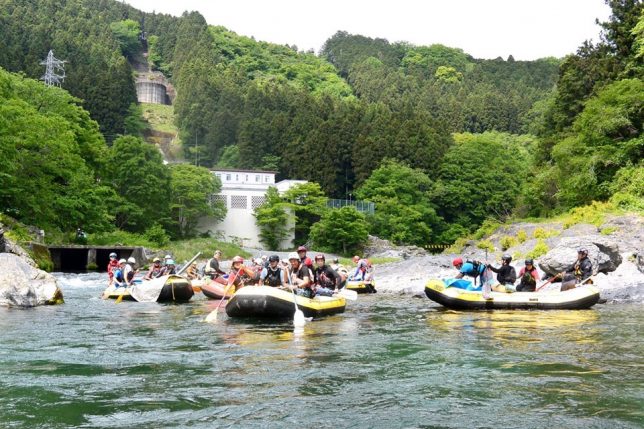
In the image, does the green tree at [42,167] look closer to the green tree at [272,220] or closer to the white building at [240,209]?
the green tree at [272,220]

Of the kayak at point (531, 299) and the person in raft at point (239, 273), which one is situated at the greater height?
the person in raft at point (239, 273)

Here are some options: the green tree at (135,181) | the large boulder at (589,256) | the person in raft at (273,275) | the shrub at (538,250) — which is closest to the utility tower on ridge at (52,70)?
the green tree at (135,181)

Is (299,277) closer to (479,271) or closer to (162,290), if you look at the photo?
(479,271)

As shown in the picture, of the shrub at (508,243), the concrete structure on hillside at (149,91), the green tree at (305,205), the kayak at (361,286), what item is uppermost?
the concrete structure on hillside at (149,91)

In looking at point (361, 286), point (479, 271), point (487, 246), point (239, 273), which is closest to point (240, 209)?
point (487, 246)

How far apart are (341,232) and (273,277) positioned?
4320cm

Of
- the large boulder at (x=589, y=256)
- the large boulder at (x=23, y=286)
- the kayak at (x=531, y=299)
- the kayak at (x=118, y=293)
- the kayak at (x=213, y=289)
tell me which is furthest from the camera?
the large boulder at (x=589, y=256)

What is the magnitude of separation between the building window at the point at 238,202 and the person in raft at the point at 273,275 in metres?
53.1

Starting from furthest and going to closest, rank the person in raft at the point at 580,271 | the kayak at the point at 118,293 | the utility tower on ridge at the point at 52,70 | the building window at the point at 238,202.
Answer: the utility tower on ridge at the point at 52,70 → the building window at the point at 238,202 → the kayak at the point at 118,293 → the person in raft at the point at 580,271

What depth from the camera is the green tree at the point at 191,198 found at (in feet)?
214

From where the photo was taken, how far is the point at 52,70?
89.7m

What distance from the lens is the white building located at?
67.9 m

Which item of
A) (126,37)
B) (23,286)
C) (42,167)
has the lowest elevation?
(23,286)

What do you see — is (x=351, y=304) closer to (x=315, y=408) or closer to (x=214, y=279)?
(x=214, y=279)
